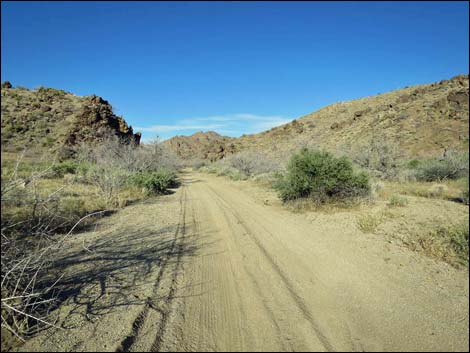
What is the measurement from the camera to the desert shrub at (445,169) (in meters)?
13.4

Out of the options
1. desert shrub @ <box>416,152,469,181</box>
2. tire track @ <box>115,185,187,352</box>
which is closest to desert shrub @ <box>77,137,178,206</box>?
tire track @ <box>115,185,187,352</box>

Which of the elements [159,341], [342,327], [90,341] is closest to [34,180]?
[90,341]

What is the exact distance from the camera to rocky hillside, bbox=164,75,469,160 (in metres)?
26.8

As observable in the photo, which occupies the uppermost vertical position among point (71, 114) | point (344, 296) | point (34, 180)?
point (71, 114)

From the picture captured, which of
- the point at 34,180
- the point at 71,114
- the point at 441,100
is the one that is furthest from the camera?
the point at 441,100

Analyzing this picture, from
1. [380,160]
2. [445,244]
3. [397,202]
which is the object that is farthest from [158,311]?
[380,160]

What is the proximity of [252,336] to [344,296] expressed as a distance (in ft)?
5.23

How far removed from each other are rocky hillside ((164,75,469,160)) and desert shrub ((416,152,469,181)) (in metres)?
0.97

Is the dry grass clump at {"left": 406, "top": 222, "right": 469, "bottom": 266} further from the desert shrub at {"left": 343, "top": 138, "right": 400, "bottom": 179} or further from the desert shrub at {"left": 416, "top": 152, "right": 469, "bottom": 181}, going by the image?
the desert shrub at {"left": 343, "top": 138, "right": 400, "bottom": 179}

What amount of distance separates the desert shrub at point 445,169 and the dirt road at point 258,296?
10.6 metres

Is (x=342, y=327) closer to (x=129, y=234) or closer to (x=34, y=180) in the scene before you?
(x=34, y=180)

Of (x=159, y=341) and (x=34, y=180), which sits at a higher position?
(x=34, y=180)

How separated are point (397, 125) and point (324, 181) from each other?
32.1 m

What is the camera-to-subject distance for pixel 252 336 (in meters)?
2.94
